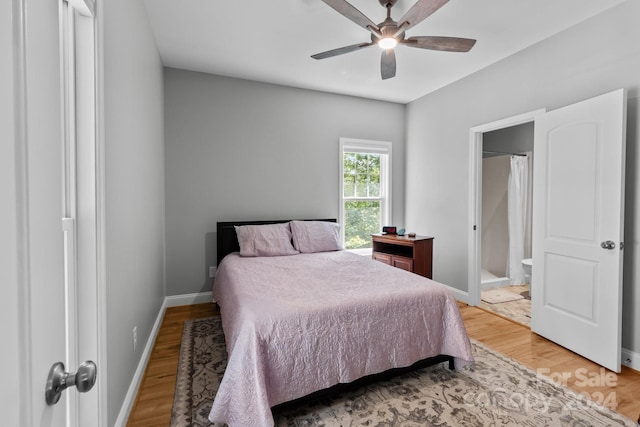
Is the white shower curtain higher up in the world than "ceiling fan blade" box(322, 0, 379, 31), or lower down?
lower down

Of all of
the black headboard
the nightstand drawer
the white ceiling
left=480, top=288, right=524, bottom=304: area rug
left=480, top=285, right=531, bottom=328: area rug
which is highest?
the white ceiling

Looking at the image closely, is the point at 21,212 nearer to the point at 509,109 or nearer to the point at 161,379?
the point at 161,379

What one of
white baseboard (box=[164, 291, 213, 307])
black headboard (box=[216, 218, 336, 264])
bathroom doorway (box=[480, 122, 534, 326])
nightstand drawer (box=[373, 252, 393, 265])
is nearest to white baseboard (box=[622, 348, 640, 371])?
bathroom doorway (box=[480, 122, 534, 326])

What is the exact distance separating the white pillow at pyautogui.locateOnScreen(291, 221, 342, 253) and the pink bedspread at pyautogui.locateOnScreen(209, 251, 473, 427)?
1.12 m

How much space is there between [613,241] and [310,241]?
2.68 meters

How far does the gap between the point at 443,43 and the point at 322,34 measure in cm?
108

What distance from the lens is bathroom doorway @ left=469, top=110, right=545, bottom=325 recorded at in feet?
12.0

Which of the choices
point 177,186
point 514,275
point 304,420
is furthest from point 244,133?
point 514,275

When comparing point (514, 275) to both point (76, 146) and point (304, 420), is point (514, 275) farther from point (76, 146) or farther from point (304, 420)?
point (76, 146)

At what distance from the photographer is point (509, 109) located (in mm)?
3240

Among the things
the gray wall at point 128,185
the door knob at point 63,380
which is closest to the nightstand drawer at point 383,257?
the gray wall at point 128,185

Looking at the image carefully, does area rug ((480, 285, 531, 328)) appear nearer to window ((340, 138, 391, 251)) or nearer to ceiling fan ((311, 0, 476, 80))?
window ((340, 138, 391, 251))

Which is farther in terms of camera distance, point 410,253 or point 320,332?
point 410,253

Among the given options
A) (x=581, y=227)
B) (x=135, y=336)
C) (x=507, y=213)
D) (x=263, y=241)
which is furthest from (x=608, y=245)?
(x=135, y=336)
